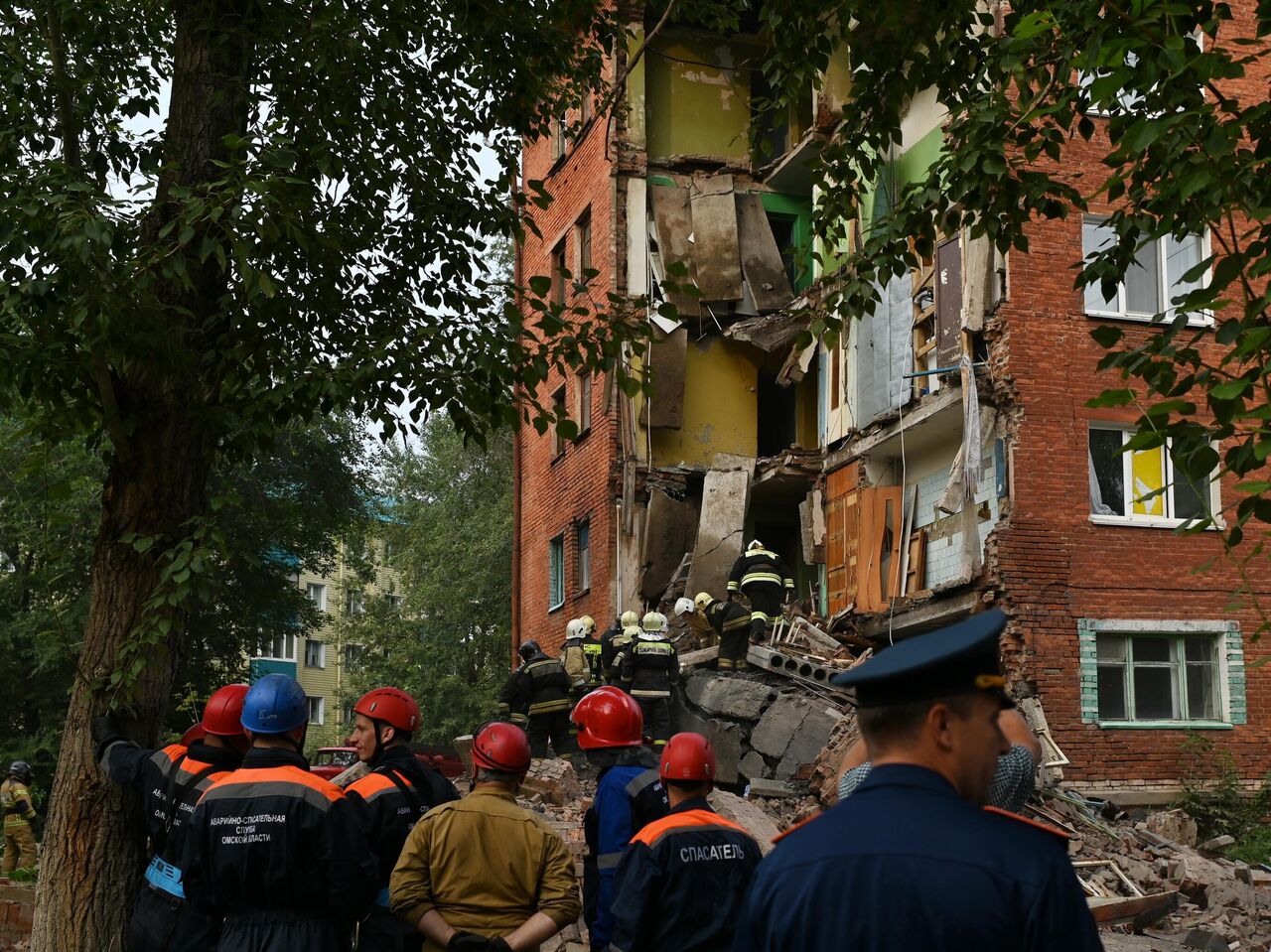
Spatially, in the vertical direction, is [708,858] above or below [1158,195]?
below

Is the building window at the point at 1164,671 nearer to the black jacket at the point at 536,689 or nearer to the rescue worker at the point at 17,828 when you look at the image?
the black jacket at the point at 536,689

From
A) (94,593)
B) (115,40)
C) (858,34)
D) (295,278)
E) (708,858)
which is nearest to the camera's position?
(708,858)

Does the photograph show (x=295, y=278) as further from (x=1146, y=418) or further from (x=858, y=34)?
(x=1146, y=418)

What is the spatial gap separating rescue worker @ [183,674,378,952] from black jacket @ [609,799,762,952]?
114cm

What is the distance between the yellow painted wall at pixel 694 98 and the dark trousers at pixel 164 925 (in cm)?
2299

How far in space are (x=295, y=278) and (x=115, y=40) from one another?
2.15 metres

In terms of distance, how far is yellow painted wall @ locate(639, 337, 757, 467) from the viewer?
1062 inches

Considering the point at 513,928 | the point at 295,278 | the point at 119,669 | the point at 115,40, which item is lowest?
the point at 513,928

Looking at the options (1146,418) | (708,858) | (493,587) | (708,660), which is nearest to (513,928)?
(708,858)

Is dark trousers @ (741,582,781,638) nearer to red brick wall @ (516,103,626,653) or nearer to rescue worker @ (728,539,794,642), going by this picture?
rescue worker @ (728,539,794,642)

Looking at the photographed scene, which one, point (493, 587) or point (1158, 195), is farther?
point (493, 587)

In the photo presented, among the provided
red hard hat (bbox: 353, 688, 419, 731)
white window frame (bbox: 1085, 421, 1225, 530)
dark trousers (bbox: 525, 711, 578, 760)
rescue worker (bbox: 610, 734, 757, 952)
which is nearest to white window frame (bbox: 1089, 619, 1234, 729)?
white window frame (bbox: 1085, 421, 1225, 530)

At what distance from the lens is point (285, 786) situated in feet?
18.5

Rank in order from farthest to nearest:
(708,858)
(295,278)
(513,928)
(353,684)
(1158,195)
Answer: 1. (353,684)
2. (295,278)
3. (1158,195)
4. (513,928)
5. (708,858)
